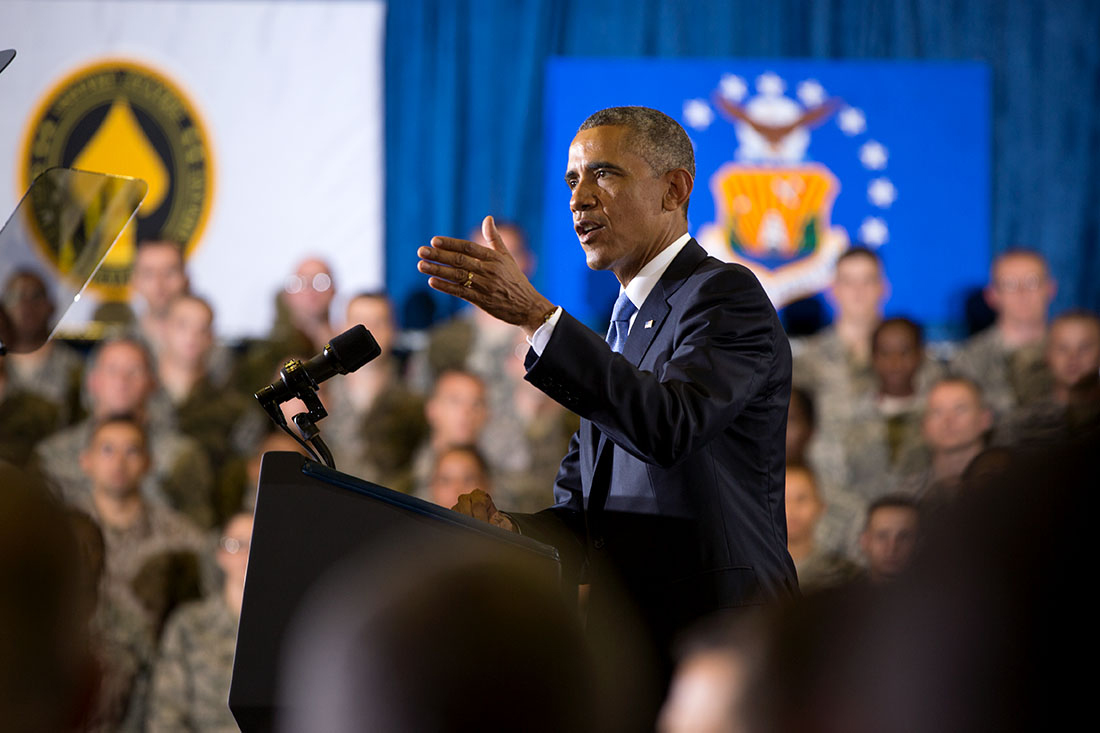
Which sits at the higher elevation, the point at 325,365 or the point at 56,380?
the point at 325,365

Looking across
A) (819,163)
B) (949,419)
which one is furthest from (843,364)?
(819,163)

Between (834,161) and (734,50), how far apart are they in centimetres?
74

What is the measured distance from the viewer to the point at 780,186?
5.54m

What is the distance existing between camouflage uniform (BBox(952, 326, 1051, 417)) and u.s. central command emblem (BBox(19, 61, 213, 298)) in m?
3.40

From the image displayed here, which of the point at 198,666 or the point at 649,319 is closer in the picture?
the point at 649,319

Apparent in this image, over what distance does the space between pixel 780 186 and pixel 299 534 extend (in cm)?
445

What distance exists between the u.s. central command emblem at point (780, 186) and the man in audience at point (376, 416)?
1830 millimetres

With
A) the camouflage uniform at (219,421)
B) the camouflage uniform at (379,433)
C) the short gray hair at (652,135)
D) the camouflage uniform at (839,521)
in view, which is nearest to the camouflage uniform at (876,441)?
the camouflage uniform at (839,521)

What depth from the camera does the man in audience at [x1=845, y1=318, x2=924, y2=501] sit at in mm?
4133

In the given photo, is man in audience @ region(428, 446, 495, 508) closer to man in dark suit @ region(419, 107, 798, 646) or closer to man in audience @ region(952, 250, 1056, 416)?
man in dark suit @ region(419, 107, 798, 646)

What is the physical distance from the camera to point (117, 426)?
4.00m

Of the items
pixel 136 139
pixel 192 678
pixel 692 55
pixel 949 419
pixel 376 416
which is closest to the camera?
pixel 192 678

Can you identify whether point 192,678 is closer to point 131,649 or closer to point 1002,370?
point 131,649

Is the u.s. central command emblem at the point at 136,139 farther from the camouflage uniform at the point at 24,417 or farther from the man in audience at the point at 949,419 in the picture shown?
the man in audience at the point at 949,419
